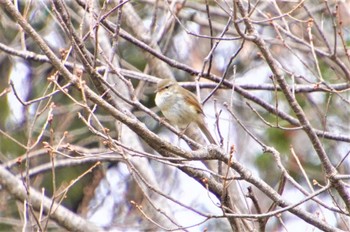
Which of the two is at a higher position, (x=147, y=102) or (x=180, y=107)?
(x=147, y=102)

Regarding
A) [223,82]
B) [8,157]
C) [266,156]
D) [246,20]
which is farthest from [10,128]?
[246,20]

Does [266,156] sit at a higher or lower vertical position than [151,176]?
higher

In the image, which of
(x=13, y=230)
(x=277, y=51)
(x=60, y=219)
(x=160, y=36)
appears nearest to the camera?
(x=60, y=219)

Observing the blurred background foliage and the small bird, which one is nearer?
the small bird

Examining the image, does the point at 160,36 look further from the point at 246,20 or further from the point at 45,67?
the point at 45,67

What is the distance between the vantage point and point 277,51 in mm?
9688

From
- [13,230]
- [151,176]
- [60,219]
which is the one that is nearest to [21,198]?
[60,219]

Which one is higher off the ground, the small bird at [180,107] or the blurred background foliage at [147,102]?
the blurred background foliage at [147,102]

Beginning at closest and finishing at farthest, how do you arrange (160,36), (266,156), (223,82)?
1. (223,82)
2. (160,36)
3. (266,156)

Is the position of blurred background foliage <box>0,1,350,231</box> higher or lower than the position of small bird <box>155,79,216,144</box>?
higher

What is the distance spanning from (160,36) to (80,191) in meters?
3.36

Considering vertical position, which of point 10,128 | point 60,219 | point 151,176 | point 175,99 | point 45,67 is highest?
point 45,67

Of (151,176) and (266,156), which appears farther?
(266,156)

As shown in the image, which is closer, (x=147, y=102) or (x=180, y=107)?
(x=180, y=107)
